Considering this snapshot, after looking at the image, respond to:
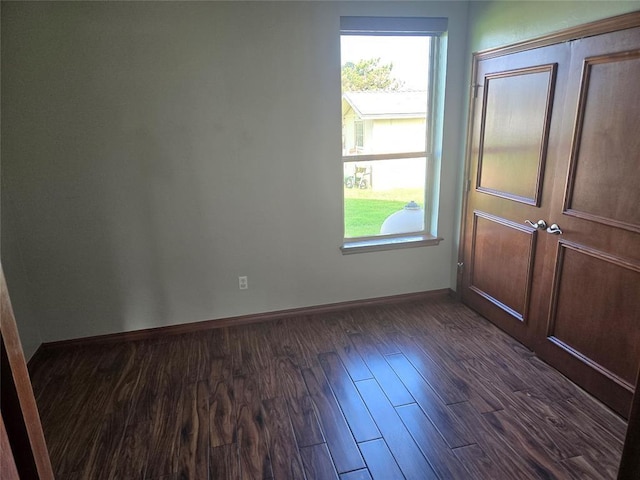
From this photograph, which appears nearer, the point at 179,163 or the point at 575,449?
the point at 575,449

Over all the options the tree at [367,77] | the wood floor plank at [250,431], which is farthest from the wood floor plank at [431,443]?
the tree at [367,77]

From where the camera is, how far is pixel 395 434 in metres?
2.06

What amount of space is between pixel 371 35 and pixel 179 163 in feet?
5.55

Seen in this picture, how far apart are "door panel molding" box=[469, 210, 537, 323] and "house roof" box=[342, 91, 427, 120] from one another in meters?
0.97

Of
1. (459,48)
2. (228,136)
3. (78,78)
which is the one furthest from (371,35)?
(78,78)

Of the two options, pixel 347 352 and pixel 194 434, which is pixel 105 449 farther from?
pixel 347 352

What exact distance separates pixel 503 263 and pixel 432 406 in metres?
1.23

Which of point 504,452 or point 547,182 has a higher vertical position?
point 547,182

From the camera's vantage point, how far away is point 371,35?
302cm

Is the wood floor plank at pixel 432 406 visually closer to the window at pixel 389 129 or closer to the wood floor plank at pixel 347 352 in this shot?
the wood floor plank at pixel 347 352

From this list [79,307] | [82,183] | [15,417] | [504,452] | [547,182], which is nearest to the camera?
[15,417]

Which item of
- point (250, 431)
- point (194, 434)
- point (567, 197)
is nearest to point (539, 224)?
point (567, 197)

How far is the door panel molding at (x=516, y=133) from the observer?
2.46 metres

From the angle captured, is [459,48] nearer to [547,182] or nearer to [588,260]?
[547,182]
